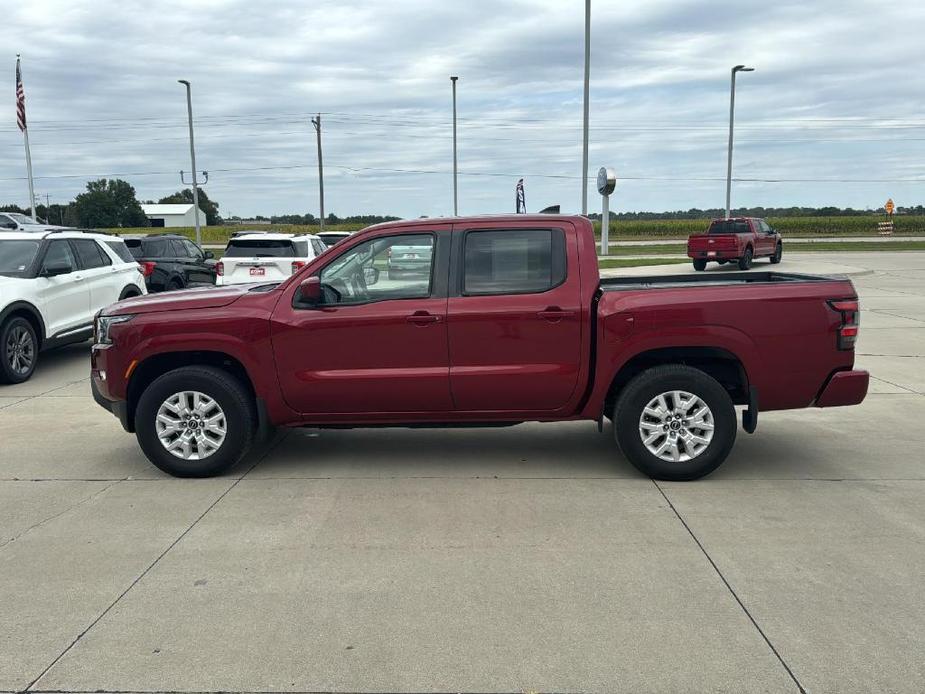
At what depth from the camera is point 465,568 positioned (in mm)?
4344

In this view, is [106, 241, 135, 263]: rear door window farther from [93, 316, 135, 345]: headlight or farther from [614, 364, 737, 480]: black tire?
[614, 364, 737, 480]: black tire

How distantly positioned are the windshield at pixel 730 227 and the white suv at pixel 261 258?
17809mm

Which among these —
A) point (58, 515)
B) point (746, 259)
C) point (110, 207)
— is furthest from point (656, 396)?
point (110, 207)

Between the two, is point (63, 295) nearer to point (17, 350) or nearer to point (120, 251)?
point (17, 350)

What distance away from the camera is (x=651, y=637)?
359cm

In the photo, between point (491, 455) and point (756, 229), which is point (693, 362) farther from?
point (756, 229)

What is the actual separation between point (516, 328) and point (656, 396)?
1.05 m

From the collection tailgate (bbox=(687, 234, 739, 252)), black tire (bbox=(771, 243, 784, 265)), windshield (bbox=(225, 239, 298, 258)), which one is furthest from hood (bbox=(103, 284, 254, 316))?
black tire (bbox=(771, 243, 784, 265))

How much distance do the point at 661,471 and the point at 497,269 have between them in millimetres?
1794

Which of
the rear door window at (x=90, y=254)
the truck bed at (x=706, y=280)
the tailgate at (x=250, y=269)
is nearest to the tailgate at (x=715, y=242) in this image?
the tailgate at (x=250, y=269)

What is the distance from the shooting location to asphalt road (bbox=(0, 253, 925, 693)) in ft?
11.1

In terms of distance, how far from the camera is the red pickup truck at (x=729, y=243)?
27.9 meters

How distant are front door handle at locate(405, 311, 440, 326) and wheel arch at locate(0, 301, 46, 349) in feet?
20.8

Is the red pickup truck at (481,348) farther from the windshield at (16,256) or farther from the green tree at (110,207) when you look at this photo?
the green tree at (110,207)
